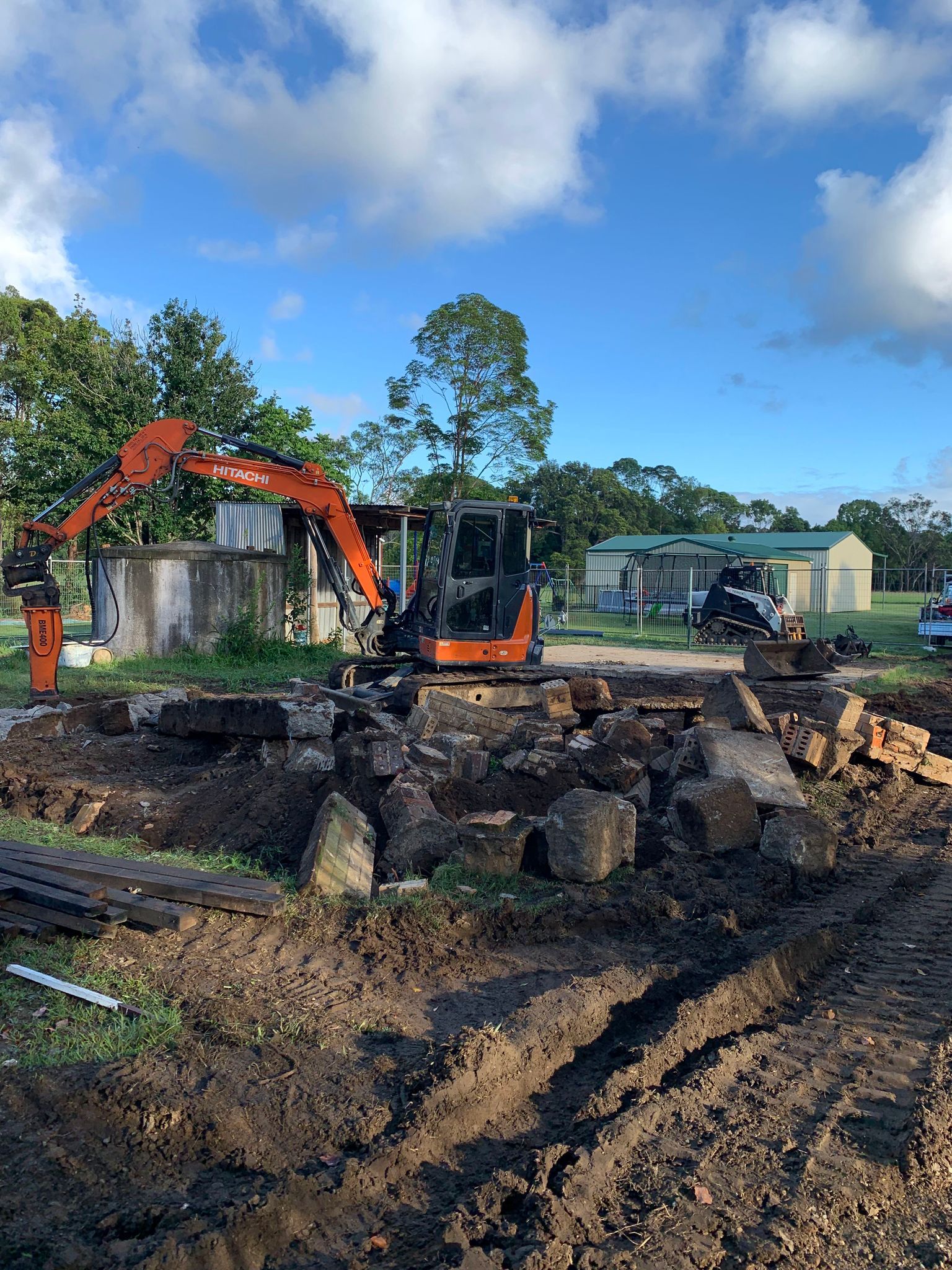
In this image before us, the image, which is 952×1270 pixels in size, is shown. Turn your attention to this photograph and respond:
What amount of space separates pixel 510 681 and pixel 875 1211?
31.0ft

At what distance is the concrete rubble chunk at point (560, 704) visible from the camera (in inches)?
380

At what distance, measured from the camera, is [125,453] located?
13016mm

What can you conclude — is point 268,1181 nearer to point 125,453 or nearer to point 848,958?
point 848,958

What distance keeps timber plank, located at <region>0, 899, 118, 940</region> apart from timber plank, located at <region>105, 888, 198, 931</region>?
168 mm

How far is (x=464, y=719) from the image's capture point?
912 centimetres

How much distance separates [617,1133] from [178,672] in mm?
13617

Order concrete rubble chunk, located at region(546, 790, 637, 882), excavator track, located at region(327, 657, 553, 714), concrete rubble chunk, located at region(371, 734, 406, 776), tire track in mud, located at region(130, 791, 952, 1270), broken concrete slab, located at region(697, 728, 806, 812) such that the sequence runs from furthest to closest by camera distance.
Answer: excavator track, located at region(327, 657, 553, 714), concrete rubble chunk, located at region(371, 734, 406, 776), broken concrete slab, located at region(697, 728, 806, 812), concrete rubble chunk, located at region(546, 790, 637, 882), tire track in mud, located at region(130, 791, 952, 1270)

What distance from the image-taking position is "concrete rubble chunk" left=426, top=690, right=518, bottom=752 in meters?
9.04

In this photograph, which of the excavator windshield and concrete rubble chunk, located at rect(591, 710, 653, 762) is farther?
the excavator windshield

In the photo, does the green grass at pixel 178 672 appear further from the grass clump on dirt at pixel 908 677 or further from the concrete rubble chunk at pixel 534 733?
the grass clump on dirt at pixel 908 677

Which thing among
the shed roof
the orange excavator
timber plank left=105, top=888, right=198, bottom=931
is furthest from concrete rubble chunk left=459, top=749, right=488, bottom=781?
the shed roof

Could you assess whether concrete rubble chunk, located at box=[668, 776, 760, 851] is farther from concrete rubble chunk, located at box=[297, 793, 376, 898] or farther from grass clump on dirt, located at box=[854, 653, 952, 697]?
grass clump on dirt, located at box=[854, 653, 952, 697]

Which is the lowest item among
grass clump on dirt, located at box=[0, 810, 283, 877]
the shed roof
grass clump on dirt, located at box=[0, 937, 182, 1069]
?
grass clump on dirt, located at box=[0, 937, 182, 1069]

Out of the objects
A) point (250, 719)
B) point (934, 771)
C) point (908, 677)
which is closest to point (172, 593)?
point (250, 719)
